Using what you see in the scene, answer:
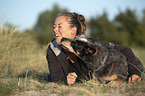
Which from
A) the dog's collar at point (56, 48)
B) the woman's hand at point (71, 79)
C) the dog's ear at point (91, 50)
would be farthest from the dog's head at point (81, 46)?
the dog's collar at point (56, 48)

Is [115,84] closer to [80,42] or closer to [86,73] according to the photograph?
[86,73]

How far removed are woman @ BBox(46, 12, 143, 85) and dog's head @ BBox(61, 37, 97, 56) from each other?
15.5 inches

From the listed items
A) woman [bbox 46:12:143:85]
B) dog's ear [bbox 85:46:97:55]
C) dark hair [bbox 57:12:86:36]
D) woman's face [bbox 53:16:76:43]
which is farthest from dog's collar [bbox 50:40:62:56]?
dog's ear [bbox 85:46:97:55]

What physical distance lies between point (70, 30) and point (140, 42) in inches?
615

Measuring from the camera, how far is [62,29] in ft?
6.91

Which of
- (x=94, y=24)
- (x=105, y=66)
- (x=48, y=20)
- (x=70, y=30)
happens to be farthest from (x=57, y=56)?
(x=48, y=20)

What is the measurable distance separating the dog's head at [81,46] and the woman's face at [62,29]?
1.34 ft

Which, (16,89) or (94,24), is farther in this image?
(94,24)

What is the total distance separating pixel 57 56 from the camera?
221 cm

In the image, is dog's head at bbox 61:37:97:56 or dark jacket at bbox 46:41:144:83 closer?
dog's head at bbox 61:37:97:56

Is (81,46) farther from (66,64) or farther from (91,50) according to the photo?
(66,64)

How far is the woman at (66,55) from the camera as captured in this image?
207 cm

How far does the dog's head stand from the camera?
158 centimetres

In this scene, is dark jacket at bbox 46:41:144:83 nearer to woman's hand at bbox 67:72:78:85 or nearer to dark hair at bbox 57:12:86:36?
woman's hand at bbox 67:72:78:85
